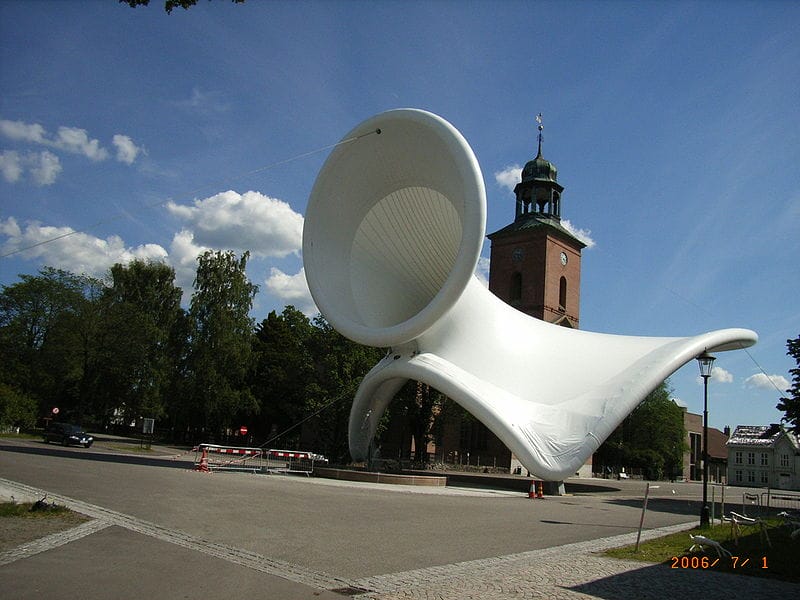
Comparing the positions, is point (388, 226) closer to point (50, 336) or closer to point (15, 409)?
point (15, 409)

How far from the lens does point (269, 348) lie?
52344 mm

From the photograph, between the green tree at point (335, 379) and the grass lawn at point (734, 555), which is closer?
the grass lawn at point (734, 555)

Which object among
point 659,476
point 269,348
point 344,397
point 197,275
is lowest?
point 659,476

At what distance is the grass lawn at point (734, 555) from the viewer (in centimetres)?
823

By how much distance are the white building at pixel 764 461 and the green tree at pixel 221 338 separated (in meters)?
48.6

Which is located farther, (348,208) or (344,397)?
(344,397)

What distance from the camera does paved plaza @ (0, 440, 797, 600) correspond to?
237 inches

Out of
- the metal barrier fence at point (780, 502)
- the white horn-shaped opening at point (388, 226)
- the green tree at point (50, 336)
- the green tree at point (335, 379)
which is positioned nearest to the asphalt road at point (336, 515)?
the metal barrier fence at point (780, 502)

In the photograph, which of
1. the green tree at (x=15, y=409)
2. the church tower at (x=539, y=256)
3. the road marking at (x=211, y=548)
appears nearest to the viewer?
the road marking at (x=211, y=548)

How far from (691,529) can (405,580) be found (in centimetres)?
882

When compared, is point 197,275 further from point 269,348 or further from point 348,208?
point 348,208

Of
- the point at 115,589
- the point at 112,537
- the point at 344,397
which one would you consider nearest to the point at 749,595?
the point at 115,589

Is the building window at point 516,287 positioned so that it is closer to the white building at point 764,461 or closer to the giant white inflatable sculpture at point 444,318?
the giant white inflatable sculpture at point 444,318
